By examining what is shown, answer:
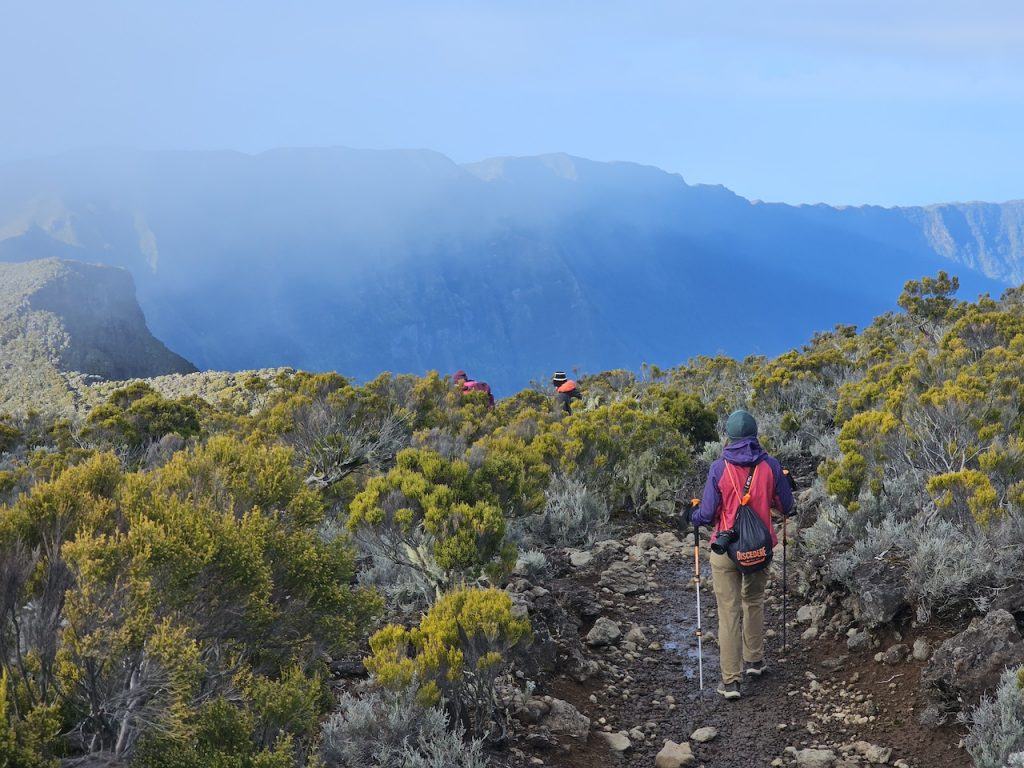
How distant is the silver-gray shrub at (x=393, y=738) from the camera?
3.83 m

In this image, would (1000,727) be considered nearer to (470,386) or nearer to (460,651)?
(460,651)

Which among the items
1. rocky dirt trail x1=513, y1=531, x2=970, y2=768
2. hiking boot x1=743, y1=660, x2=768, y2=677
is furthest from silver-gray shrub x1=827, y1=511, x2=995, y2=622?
hiking boot x1=743, y1=660, x2=768, y2=677

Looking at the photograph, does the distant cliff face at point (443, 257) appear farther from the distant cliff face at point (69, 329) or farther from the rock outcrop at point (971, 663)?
the rock outcrop at point (971, 663)

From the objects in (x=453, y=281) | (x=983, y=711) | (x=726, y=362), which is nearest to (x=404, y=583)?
(x=983, y=711)

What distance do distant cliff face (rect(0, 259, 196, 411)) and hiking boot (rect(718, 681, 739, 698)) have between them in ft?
115

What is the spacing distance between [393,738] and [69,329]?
164ft

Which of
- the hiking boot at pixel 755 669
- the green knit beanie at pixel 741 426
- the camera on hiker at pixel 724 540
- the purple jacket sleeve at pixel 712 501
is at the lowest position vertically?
the hiking boot at pixel 755 669

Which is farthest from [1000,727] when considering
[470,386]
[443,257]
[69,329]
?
[443,257]

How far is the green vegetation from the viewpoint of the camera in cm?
283

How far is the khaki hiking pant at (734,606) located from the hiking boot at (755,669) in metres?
0.07

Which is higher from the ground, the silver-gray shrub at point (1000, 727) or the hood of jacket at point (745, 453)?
the hood of jacket at point (745, 453)

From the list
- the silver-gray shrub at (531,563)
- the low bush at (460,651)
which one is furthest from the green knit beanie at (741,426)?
the silver-gray shrub at (531,563)

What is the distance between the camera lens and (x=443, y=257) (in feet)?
315

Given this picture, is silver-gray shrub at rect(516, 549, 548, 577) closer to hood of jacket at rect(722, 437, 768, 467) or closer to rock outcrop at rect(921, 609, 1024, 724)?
hood of jacket at rect(722, 437, 768, 467)
